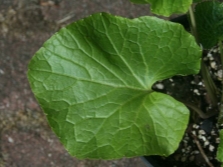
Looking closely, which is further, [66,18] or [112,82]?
[66,18]

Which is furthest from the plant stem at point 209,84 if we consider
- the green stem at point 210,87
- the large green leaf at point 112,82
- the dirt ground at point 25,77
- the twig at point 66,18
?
the twig at point 66,18

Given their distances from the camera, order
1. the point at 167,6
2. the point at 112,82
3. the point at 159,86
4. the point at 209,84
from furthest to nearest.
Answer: the point at 159,86
the point at 209,84
the point at 112,82
the point at 167,6

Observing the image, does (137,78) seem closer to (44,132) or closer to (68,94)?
(68,94)

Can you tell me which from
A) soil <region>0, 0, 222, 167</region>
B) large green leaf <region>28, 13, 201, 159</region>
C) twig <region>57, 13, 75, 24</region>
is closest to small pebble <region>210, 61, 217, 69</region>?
soil <region>0, 0, 222, 167</region>

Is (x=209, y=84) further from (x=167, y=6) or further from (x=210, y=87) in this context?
(x=167, y=6)

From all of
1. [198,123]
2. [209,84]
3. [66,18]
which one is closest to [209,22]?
[209,84]

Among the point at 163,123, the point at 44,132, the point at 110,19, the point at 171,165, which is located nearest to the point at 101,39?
the point at 110,19

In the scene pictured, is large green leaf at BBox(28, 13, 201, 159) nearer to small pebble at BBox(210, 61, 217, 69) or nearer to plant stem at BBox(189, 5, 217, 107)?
plant stem at BBox(189, 5, 217, 107)
